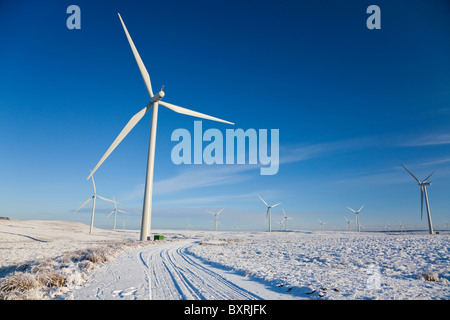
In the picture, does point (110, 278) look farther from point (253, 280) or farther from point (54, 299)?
point (253, 280)

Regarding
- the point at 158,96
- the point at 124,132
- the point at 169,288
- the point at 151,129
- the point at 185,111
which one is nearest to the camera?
the point at 169,288

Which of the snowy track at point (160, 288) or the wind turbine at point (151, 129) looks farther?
the wind turbine at point (151, 129)

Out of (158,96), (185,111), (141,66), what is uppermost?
(141,66)

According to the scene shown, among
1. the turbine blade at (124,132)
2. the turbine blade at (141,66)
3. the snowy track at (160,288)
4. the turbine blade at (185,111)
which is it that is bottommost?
the snowy track at (160,288)

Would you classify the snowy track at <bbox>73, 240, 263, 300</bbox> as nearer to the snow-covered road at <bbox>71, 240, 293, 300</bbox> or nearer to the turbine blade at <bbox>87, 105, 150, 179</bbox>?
the snow-covered road at <bbox>71, 240, 293, 300</bbox>

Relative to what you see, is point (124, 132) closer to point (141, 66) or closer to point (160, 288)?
point (141, 66)

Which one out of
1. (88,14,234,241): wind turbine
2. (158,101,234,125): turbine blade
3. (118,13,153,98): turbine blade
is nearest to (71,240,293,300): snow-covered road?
(88,14,234,241): wind turbine

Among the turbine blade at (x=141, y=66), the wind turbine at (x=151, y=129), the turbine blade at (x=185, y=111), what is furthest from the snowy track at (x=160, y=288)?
the turbine blade at (x=141, y=66)

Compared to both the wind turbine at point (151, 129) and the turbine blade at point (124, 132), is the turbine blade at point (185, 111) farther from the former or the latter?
the turbine blade at point (124, 132)

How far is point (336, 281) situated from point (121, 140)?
3806cm

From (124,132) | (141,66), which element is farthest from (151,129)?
(141,66)

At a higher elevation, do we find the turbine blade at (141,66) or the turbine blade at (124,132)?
the turbine blade at (141,66)
